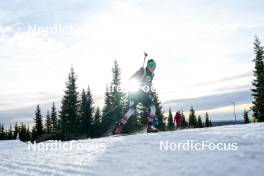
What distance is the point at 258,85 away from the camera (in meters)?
46.1

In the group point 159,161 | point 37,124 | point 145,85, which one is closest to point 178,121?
point 145,85

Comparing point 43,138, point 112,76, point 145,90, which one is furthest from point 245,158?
point 112,76

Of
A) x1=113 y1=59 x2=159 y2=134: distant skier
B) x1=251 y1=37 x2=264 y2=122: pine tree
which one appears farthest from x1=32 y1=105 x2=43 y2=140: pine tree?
x1=113 y1=59 x2=159 y2=134: distant skier

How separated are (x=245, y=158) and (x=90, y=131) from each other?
52.4 meters

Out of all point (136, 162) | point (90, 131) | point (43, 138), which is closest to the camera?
point (136, 162)

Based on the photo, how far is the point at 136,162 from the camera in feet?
14.6

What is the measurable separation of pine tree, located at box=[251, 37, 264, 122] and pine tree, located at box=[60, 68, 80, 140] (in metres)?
25.4

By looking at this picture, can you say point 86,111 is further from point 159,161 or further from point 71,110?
point 159,161

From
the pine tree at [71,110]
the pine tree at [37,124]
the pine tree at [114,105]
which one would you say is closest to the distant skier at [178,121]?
the pine tree at [114,105]

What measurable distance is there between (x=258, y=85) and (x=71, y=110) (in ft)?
90.7

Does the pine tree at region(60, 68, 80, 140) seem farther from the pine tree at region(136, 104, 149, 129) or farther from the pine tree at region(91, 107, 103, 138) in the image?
the pine tree at region(136, 104, 149, 129)

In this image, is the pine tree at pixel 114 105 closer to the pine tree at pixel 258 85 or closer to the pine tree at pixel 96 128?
the pine tree at pixel 96 128

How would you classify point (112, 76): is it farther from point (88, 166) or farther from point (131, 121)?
point (88, 166)

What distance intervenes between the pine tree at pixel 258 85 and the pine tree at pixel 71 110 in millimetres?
25385
